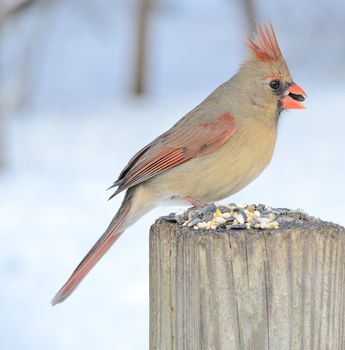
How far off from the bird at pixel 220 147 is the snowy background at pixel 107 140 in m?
1.52

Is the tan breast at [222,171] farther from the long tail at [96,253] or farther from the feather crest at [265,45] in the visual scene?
the feather crest at [265,45]

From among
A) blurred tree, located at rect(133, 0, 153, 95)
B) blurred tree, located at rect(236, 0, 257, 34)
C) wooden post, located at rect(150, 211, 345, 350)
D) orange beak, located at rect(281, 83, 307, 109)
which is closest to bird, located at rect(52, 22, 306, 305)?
orange beak, located at rect(281, 83, 307, 109)

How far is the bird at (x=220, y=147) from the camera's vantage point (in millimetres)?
3523

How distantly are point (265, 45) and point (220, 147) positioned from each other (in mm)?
418

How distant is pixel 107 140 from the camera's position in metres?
9.38

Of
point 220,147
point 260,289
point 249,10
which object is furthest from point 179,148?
point 249,10

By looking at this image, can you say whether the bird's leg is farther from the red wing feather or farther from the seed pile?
the seed pile

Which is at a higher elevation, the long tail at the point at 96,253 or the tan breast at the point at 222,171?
the tan breast at the point at 222,171

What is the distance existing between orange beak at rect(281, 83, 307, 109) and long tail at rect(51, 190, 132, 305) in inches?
28.1

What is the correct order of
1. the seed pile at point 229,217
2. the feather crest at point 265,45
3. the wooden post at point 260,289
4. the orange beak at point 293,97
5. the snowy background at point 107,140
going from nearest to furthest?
the wooden post at point 260,289, the seed pile at point 229,217, the feather crest at point 265,45, the orange beak at point 293,97, the snowy background at point 107,140

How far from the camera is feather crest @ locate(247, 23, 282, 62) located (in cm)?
346

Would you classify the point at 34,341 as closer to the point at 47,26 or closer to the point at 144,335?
the point at 144,335

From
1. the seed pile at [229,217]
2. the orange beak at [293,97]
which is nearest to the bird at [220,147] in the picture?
the orange beak at [293,97]

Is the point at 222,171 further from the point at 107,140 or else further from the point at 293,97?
the point at 107,140
